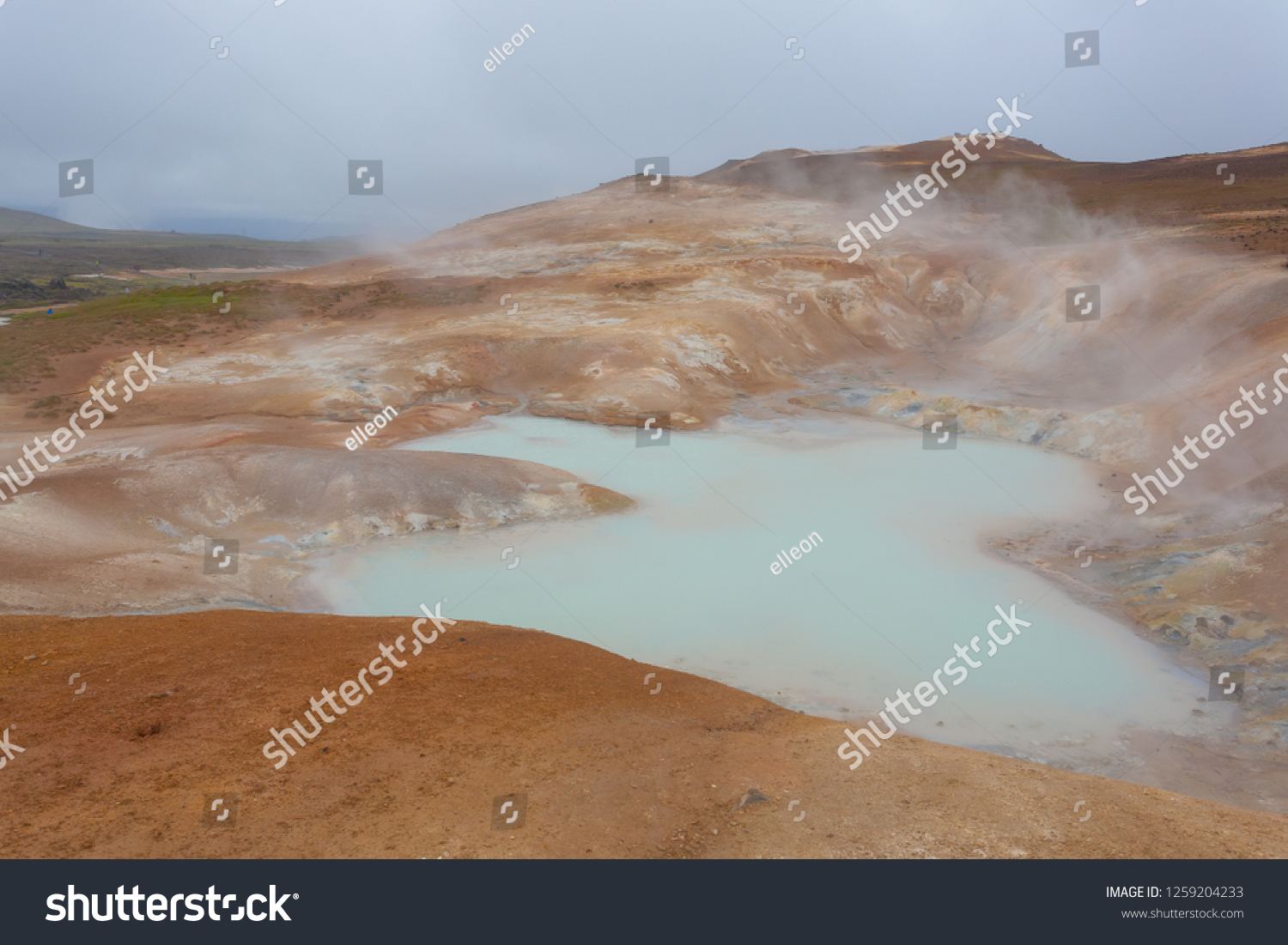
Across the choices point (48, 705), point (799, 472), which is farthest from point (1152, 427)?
point (48, 705)

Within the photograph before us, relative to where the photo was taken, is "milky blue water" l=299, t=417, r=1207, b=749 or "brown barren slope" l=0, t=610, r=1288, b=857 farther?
"milky blue water" l=299, t=417, r=1207, b=749

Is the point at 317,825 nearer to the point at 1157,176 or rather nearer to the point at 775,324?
the point at 775,324

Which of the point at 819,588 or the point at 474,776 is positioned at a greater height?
the point at 474,776

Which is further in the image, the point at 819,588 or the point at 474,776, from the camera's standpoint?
the point at 819,588

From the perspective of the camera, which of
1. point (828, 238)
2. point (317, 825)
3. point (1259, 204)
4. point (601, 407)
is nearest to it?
point (317, 825)

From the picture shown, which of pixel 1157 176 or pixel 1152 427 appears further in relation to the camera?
pixel 1157 176
